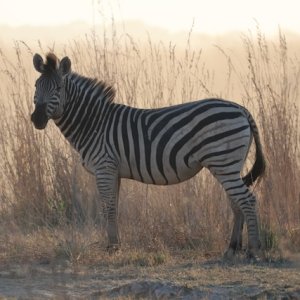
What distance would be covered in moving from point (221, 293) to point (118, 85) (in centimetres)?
463

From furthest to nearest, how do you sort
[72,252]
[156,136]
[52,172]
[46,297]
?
[52,172], [156,136], [72,252], [46,297]

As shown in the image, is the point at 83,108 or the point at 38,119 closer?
the point at 38,119

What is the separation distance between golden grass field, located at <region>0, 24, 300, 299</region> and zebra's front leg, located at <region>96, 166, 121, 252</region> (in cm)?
13

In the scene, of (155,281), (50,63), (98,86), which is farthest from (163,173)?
(155,281)

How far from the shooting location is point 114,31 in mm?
10602

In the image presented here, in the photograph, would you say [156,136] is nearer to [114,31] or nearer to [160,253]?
[160,253]

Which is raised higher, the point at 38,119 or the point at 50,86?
the point at 50,86

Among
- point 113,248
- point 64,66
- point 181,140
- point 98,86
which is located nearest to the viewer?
point 181,140

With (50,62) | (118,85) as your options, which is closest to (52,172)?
(118,85)

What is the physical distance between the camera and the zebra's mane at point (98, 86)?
339 inches

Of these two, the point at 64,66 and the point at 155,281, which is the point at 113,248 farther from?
the point at 64,66

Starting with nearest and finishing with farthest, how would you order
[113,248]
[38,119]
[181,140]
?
[181,140]
[113,248]
[38,119]

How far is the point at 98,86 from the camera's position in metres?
8.67

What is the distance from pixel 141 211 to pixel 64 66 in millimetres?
1650
